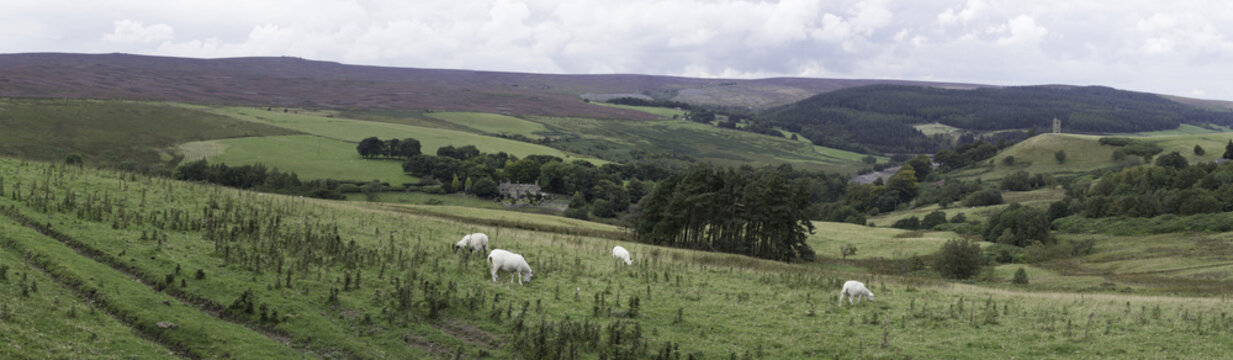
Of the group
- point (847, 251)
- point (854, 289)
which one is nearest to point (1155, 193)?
point (847, 251)

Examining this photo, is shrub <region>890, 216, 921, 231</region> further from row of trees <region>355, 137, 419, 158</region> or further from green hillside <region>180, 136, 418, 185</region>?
row of trees <region>355, 137, 419, 158</region>

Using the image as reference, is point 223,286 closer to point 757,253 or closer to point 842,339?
point 842,339

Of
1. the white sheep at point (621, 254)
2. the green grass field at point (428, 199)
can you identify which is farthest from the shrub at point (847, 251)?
the green grass field at point (428, 199)

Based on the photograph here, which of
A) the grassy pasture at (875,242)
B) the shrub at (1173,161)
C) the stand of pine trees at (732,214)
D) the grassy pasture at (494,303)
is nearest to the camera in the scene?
the grassy pasture at (494,303)

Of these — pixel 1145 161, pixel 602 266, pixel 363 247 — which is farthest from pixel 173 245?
pixel 1145 161

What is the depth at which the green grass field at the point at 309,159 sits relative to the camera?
116m

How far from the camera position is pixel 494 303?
70.9 ft

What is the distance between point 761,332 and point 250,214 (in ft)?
76.5

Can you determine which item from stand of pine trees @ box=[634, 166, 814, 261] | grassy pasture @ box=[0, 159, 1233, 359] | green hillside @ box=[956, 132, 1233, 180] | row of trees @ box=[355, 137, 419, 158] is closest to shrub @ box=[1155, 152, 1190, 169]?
green hillside @ box=[956, 132, 1233, 180]

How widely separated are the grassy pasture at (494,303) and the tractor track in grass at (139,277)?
0.09 meters

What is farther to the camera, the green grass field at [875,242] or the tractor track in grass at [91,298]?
the green grass field at [875,242]

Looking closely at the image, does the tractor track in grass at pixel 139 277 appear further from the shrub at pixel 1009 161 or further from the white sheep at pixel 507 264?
the shrub at pixel 1009 161

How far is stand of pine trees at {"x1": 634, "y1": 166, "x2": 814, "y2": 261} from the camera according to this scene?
5888cm

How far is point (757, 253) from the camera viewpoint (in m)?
61.8
